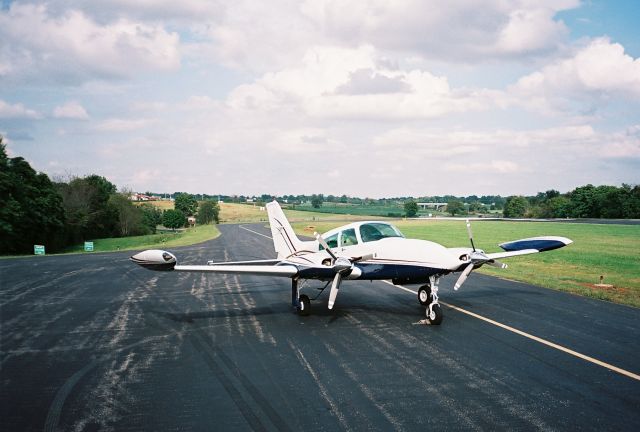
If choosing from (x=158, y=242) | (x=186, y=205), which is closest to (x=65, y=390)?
(x=158, y=242)

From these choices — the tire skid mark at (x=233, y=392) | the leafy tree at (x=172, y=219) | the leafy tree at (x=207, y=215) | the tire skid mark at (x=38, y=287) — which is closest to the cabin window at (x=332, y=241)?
the tire skid mark at (x=233, y=392)

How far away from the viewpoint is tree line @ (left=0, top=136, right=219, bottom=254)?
5885 centimetres

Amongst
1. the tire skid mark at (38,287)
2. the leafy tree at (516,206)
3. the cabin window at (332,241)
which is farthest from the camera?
the leafy tree at (516,206)

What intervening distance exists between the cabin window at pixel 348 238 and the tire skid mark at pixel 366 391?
4618mm

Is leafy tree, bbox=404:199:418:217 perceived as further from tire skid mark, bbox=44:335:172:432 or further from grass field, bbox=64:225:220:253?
tire skid mark, bbox=44:335:172:432

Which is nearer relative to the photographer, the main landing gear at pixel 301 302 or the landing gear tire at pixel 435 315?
the landing gear tire at pixel 435 315

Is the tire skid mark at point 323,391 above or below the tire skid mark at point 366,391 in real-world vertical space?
above

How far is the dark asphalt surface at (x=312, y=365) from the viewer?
26.0ft

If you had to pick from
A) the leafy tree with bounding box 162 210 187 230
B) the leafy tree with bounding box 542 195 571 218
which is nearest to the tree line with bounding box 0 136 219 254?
the leafy tree with bounding box 162 210 187 230

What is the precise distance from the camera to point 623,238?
179 feet

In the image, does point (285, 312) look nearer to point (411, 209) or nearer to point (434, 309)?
point (434, 309)

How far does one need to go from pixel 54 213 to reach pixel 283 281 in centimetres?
5791

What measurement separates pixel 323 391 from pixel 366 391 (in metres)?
0.88

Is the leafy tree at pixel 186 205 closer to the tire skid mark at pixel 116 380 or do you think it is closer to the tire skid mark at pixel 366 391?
the tire skid mark at pixel 116 380
